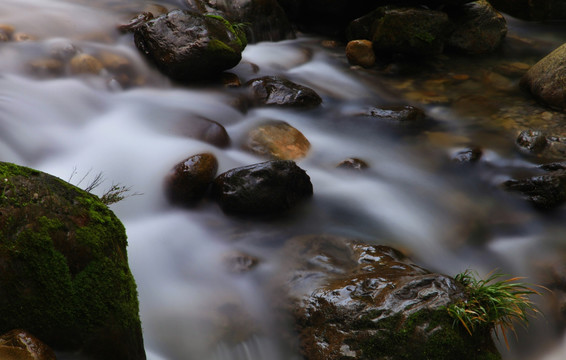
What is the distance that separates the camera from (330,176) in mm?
6234

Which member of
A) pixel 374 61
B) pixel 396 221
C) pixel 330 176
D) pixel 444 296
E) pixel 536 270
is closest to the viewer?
pixel 444 296

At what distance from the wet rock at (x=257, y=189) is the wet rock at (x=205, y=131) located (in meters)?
1.16

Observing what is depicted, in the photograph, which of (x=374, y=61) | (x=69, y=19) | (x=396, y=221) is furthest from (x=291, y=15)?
(x=396, y=221)

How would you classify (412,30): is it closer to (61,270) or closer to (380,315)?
(380,315)

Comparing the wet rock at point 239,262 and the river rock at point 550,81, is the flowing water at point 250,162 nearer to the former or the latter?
the wet rock at point 239,262

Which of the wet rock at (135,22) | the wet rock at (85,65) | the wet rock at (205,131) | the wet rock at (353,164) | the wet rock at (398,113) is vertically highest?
the wet rock at (135,22)

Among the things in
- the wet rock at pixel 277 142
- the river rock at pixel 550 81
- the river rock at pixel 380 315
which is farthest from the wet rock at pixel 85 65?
the river rock at pixel 550 81

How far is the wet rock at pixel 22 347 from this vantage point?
243 centimetres

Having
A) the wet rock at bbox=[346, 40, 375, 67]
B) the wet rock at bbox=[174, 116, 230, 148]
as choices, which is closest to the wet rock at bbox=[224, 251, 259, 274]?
the wet rock at bbox=[174, 116, 230, 148]

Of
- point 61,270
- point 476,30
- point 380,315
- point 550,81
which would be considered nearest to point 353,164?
point 380,315

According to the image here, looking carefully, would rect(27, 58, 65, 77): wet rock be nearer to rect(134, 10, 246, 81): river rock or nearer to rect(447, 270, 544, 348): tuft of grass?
rect(134, 10, 246, 81): river rock

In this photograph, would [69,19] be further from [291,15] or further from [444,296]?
[444,296]

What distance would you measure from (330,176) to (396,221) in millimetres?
1095

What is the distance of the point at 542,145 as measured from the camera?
22.0ft
